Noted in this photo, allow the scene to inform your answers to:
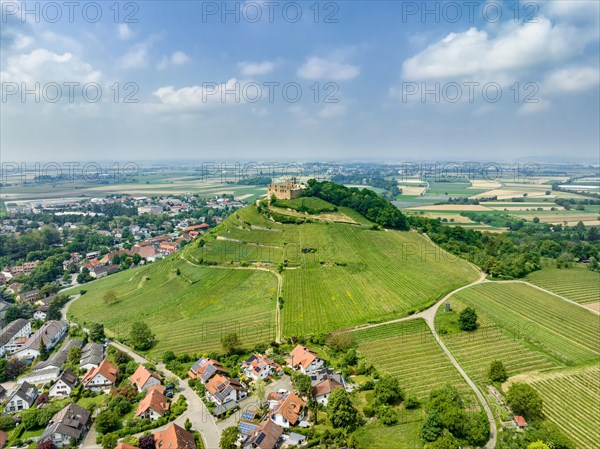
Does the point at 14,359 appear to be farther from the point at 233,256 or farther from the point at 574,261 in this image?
the point at 574,261

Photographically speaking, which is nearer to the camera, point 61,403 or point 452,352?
point 61,403

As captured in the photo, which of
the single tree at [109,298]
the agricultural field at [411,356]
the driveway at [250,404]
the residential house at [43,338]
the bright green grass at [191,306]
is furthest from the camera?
the single tree at [109,298]

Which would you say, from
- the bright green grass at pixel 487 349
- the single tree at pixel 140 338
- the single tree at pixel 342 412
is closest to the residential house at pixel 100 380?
the single tree at pixel 140 338

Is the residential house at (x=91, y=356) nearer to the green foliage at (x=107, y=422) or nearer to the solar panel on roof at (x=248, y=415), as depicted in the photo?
the green foliage at (x=107, y=422)

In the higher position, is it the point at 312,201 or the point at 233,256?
the point at 312,201

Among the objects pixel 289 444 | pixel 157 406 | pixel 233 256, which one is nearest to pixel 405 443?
pixel 289 444

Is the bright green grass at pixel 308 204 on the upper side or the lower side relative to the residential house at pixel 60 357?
upper
